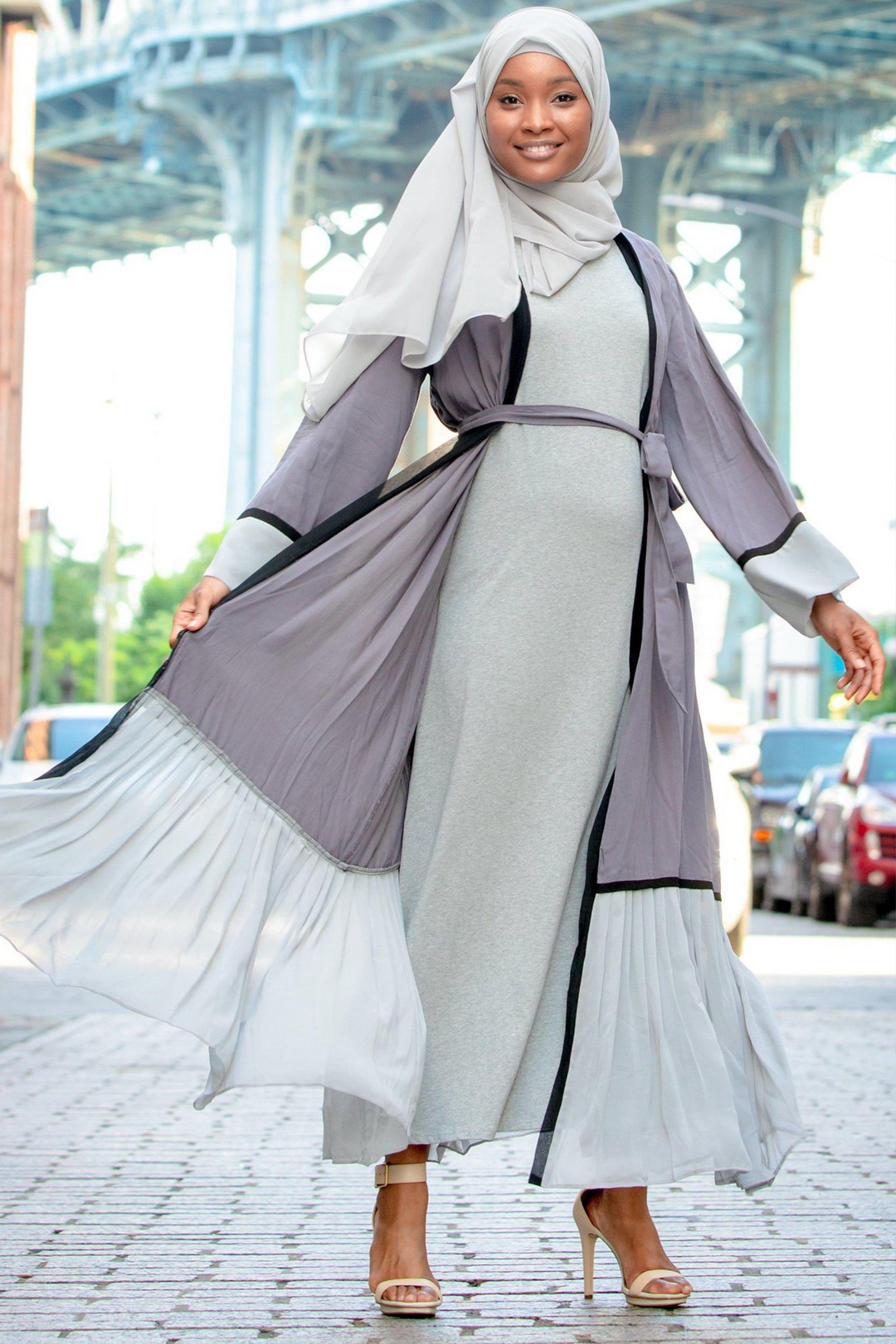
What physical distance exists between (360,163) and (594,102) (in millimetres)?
69260

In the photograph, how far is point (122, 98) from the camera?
2692 inches

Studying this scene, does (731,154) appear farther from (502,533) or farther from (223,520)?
(502,533)

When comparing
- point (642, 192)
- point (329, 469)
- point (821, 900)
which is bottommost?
point (821, 900)

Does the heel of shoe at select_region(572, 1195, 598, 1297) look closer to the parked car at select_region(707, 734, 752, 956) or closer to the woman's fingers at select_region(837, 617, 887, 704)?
the woman's fingers at select_region(837, 617, 887, 704)

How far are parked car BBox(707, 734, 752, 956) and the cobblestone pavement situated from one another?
2.60 metres

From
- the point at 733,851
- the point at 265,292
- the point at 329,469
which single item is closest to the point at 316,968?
the point at 329,469

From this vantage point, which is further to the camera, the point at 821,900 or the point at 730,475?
the point at 821,900

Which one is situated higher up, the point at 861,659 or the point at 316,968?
the point at 861,659

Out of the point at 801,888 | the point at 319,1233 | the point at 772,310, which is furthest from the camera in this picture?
the point at 772,310

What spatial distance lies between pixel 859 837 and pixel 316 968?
42.6ft

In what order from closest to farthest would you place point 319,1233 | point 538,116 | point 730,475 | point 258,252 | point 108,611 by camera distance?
point 538,116, point 730,475, point 319,1233, point 108,611, point 258,252

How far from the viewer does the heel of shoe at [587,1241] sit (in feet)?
11.8

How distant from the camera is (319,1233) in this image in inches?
166

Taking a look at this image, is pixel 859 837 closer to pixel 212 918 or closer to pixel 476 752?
pixel 476 752
